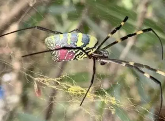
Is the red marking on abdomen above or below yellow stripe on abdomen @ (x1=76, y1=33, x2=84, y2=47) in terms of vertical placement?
below

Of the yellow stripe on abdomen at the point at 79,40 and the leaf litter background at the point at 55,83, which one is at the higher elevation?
the yellow stripe on abdomen at the point at 79,40

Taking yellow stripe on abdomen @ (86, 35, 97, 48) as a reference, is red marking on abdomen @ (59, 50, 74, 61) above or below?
below

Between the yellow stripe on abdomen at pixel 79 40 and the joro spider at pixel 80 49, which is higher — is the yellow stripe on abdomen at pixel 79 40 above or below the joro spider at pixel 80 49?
above

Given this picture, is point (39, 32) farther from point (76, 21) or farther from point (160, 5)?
point (160, 5)

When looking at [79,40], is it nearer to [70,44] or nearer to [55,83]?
[70,44]

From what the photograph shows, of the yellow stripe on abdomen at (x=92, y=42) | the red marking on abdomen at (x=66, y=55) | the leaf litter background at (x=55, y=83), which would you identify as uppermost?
the yellow stripe on abdomen at (x=92, y=42)

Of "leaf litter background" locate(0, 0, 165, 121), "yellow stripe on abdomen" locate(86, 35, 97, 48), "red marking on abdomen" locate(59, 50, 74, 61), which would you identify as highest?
"yellow stripe on abdomen" locate(86, 35, 97, 48)

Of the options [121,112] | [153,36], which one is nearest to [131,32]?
[153,36]

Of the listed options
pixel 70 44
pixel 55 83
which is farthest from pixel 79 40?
pixel 55 83
